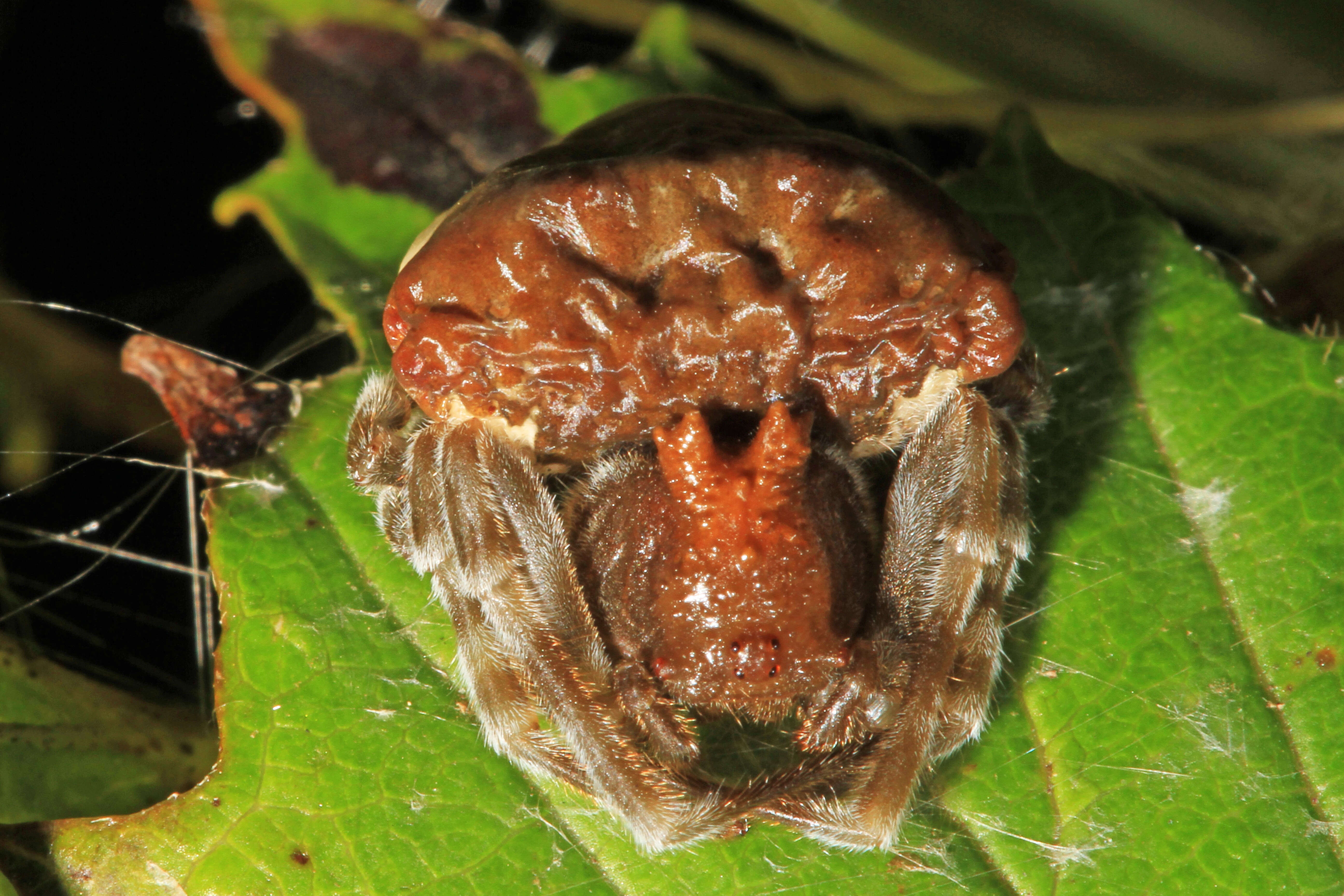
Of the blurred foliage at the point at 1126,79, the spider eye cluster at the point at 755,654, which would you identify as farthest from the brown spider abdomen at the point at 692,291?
the blurred foliage at the point at 1126,79

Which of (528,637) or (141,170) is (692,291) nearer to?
(528,637)

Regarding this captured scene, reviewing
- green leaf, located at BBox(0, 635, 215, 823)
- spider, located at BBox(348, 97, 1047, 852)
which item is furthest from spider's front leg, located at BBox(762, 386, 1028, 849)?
green leaf, located at BBox(0, 635, 215, 823)

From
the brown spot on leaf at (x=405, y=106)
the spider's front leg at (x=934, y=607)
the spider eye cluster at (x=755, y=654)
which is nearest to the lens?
the spider eye cluster at (x=755, y=654)

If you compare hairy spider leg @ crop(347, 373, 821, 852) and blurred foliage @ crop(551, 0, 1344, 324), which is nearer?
→ hairy spider leg @ crop(347, 373, 821, 852)

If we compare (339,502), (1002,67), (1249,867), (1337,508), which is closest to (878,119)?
(1002,67)

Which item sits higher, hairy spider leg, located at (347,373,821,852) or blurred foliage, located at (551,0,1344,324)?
blurred foliage, located at (551,0,1344,324)

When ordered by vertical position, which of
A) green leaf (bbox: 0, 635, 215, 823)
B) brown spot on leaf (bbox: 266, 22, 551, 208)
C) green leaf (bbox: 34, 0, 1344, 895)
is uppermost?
brown spot on leaf (bbox: 266, 22, 551, 208)

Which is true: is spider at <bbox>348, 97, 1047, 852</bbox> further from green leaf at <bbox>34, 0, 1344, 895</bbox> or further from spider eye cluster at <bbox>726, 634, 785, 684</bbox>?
green leaf at <bbox>34, 0, 1344, 895</bbox>

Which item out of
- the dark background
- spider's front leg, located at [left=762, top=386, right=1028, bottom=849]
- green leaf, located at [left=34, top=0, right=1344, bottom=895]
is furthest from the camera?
the dark background

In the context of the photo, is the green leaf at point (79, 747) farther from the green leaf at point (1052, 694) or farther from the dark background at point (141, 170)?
the dark background at point (141, 170)
